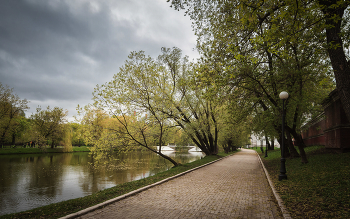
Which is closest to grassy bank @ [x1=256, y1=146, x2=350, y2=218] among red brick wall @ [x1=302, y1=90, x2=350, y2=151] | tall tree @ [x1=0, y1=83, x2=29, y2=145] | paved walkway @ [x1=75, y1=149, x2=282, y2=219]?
A: paved walkway @ [x1=75, y1=149, x2=282, y2=219]

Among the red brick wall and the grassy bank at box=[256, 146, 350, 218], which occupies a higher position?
the red brick wall

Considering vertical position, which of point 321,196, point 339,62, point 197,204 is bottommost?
point 197,204

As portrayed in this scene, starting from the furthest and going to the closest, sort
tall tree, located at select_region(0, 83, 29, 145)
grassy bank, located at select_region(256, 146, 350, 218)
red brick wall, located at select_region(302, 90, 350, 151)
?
tall tree, located at select_region(0, 83, 29, 145), red brick wall, located at select_region(302, 90, 350, 151), grassy bank, located at select_region(256, 146, 350, 218)

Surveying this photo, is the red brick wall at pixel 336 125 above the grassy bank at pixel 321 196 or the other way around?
above

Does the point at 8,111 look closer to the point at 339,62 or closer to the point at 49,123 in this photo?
the point at 49,123

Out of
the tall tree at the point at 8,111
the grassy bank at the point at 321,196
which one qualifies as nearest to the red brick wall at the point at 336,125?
the grassy bank at the point at 321,196

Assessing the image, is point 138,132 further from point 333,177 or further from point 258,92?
point 333,177

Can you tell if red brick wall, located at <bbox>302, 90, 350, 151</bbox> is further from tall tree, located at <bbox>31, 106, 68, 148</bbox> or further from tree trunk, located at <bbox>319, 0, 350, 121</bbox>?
tall tree, located at <bbox>31, 106, 68, 148</bbox>

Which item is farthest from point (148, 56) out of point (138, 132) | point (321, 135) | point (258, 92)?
point (321, 135)

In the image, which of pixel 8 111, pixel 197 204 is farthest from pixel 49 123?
pixel 197 204

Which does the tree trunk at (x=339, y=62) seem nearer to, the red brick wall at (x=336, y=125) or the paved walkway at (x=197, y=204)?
the paved walkway at (x=197, y=204)

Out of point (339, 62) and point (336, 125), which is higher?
point (339, 62)

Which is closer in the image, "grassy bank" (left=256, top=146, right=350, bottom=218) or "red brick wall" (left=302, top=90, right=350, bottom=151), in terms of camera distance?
"grassy bank" (left=256, top=146, right=350, bottom=218)

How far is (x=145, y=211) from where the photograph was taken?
18.3ft
